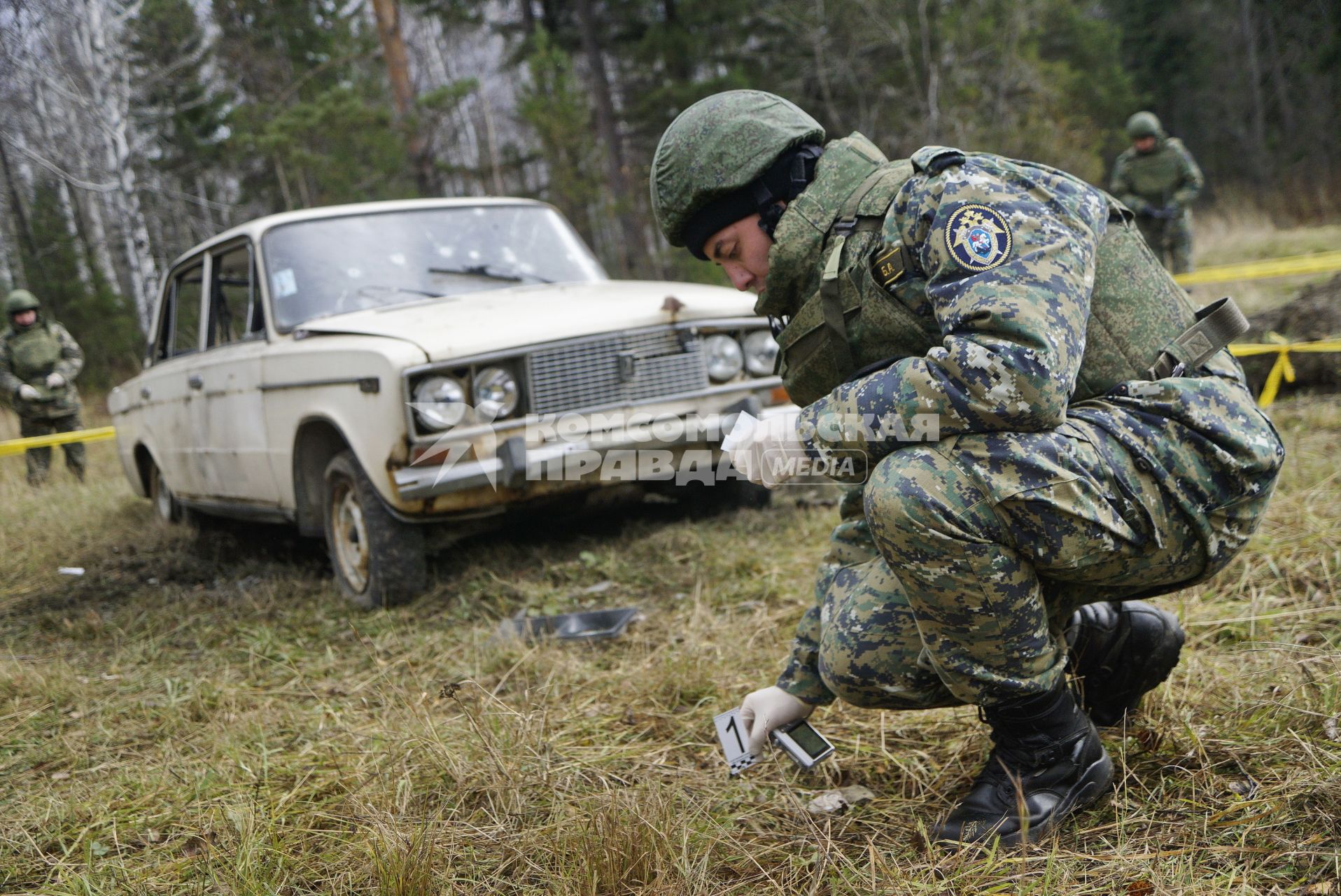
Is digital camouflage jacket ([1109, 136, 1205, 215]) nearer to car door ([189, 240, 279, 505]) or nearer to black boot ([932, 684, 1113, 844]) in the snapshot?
car door ([189, 240, 279, 505])

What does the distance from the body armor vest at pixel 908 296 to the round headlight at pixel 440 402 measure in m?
1.82

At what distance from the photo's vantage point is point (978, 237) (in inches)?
60.0

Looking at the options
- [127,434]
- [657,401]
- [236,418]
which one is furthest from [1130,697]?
[127,434]

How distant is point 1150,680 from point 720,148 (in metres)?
1.38

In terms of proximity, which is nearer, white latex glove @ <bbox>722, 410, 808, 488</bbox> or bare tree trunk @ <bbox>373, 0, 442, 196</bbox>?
white latex glove @ <bbox>722, 410, 808, 488</bbox>

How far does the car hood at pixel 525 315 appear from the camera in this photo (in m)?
3.39

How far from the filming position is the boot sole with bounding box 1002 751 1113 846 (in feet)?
5.58

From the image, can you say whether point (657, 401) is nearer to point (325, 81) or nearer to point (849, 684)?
point (849, 684)

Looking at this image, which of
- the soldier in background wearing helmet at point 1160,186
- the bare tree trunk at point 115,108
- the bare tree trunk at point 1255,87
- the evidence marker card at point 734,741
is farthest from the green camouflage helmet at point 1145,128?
the bare tree trunk at point 1255,87

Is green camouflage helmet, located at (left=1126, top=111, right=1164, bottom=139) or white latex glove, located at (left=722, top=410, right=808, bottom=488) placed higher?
green camouflage helmet, located at (left=1126, top=111, right=1164, bottom=139)

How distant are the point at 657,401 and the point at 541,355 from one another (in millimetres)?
476

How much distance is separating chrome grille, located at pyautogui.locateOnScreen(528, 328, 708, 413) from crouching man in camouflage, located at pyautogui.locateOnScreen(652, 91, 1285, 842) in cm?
158

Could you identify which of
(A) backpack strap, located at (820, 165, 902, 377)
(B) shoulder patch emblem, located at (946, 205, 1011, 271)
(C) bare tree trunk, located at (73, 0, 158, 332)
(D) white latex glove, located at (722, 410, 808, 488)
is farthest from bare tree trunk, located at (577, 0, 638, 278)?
(B) shoulder patch emblem, located at (946, 205, 1011, 271)

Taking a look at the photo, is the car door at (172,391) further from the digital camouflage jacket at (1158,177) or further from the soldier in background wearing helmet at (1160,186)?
the digital camouflage jacket at (1158,177)
